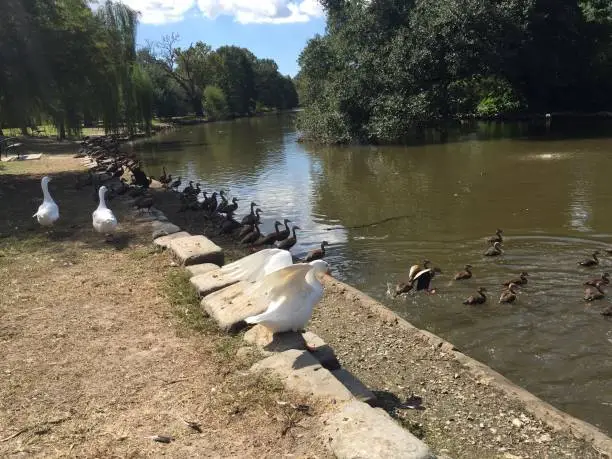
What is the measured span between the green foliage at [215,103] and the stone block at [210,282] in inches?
2741

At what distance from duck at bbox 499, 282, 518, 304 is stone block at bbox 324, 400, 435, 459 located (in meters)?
4.92

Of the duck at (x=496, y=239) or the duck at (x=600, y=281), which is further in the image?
the duck at (x=496, y=239)

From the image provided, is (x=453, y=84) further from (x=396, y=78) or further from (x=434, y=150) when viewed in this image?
(x=434, y=150)

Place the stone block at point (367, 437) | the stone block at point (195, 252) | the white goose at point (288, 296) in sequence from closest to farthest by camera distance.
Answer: the stone block at point (367, 437)
the white goose at point (288, 296)
the stone block at point (195, 252)

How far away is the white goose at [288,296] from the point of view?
16.9ft

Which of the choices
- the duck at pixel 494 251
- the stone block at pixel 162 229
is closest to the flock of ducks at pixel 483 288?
the duck at pixel 494 251

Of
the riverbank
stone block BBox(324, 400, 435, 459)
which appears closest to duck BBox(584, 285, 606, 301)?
the riverbank

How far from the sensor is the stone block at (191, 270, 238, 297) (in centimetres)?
658

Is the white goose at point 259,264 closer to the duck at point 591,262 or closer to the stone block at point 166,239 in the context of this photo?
the stone block at point 166,239

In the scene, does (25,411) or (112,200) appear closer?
(25,411)

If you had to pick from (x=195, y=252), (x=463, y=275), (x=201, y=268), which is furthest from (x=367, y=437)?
(x=463, y=275)

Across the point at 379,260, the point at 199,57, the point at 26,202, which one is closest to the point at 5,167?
the point at 26,202

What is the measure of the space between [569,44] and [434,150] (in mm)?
13937

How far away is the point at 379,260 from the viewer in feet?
35.2
